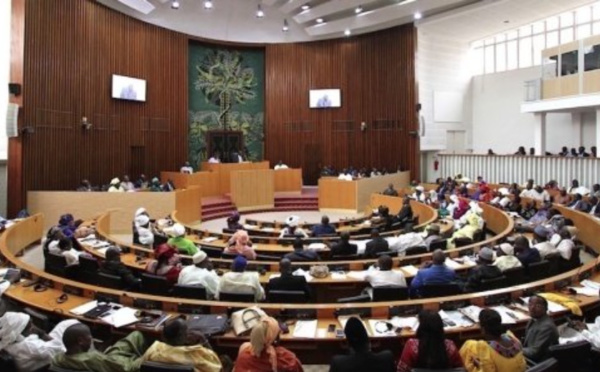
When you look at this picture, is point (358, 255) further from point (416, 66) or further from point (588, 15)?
point (588, 15)

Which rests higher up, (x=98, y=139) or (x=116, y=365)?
(x=98, y=139)

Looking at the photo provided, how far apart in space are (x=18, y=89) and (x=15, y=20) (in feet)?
6.07

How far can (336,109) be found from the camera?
2034 cm

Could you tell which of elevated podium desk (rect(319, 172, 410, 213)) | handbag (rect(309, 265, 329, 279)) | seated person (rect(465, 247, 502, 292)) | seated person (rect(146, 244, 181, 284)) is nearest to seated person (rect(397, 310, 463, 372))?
seated person (rect(465, 247, 502, 292))

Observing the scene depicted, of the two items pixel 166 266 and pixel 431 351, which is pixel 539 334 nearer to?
pixel 431 351

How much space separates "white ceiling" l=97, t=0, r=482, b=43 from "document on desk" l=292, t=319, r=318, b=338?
14226 mm

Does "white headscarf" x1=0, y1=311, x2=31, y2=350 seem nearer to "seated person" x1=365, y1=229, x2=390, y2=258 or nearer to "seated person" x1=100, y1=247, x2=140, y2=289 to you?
"seated person" x1=100, y1=247, x2=140, y2=289

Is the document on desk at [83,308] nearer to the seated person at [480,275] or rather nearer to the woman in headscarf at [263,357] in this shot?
the woman in headscarf at [263,357]

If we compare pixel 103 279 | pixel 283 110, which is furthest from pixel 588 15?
pixel 103 279

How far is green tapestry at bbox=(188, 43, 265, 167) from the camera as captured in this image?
63.8 ft

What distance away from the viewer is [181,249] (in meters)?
7.32

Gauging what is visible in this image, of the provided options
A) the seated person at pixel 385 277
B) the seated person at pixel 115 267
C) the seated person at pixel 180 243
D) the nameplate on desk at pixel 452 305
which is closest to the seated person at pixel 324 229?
the seated person at pixel 180 243

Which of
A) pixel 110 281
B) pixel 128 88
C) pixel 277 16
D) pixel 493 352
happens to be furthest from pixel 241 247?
pixel 277 16

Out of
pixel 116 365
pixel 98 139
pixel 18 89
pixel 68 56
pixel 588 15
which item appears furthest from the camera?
pixel 588 15
